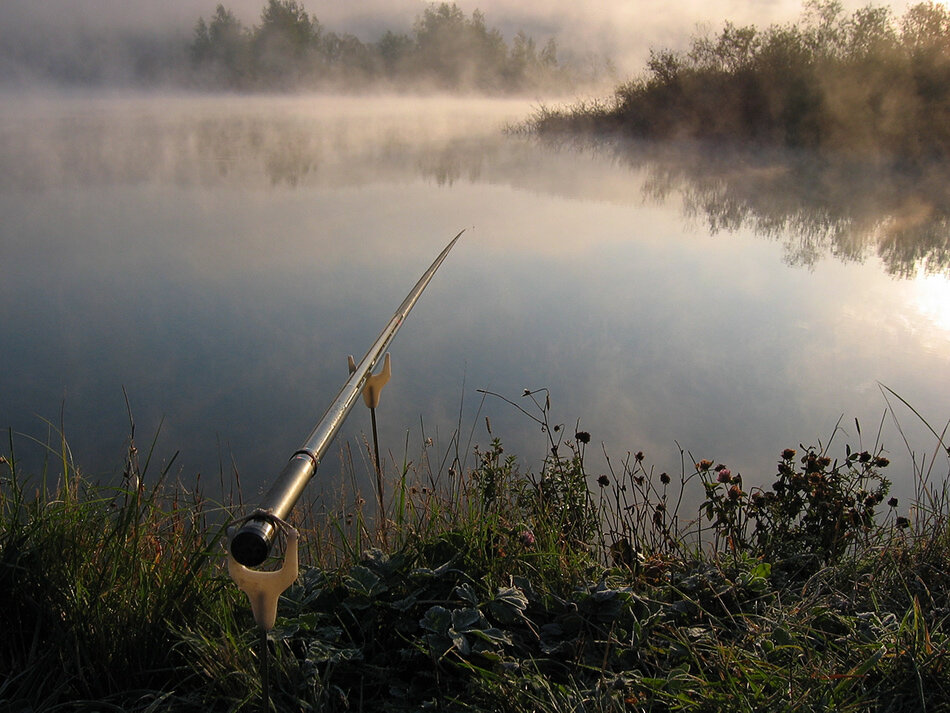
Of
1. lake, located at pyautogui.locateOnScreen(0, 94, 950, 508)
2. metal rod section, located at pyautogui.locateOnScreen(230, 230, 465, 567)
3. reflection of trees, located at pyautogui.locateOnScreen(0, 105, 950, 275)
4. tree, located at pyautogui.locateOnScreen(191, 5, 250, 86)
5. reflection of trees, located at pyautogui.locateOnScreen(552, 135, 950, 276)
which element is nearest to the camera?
metal rod section, located at pyautogui.locateOnScreen(230, 230, 465, 567)

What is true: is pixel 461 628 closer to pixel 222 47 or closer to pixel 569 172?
pixel 569 172

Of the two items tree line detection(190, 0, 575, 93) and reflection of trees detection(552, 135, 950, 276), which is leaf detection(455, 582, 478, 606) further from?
tree line detection(190, 0, 575, 93)

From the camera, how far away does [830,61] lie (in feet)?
36.2

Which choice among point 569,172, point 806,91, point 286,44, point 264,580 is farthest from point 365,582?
point 286,44

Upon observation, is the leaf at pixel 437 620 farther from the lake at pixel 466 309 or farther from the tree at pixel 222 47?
the tree at pixel 222 47

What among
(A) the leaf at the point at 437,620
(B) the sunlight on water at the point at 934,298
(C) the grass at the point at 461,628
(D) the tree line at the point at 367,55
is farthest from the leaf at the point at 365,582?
(D) the tree line at the point at 367,55

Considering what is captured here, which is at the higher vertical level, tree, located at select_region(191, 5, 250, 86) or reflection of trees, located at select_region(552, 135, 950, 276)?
tree, located at select_region(191, 5, 250, 86)

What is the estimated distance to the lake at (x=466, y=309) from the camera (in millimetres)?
2775

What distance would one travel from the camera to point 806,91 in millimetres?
10977

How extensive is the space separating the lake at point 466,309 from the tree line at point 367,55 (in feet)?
64.4

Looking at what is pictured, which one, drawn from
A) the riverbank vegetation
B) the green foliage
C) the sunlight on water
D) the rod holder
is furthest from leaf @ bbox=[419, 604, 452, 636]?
the riverbank vegetation

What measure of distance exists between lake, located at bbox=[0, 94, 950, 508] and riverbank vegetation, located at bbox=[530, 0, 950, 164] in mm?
1832

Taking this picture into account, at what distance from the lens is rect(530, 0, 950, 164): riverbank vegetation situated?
32.1 ft

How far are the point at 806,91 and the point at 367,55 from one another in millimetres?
21655
